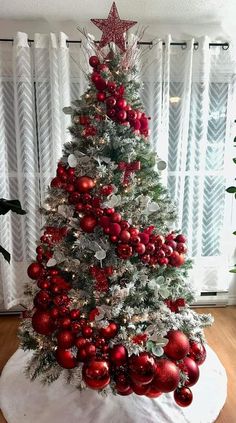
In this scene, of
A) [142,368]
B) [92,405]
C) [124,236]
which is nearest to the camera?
[142,368]

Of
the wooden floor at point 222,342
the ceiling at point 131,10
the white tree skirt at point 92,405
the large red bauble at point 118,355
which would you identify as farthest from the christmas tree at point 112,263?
the ceiling at point 131,10

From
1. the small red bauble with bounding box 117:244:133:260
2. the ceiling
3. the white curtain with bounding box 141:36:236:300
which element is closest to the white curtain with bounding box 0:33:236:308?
the white curtain with bounding box 141:36:236:300

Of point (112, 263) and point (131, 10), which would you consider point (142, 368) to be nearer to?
point (112, 263)

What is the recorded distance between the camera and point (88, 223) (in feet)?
4.31

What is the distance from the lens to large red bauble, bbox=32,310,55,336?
1338 mm

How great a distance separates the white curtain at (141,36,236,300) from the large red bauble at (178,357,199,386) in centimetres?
112

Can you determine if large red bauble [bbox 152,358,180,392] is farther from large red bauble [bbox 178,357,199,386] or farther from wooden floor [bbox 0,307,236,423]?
wooden floor [bbox 0,307,236,423]

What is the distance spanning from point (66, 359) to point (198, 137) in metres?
1.63

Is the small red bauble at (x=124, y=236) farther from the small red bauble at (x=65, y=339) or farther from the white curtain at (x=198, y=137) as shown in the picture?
the white curtain at (x=198, y=137)

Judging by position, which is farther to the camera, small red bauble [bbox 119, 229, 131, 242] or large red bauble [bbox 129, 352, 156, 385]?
small red bauble [bbox 119, 229, 131, 242]

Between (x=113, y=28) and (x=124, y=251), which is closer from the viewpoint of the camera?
(x=124, y=251)

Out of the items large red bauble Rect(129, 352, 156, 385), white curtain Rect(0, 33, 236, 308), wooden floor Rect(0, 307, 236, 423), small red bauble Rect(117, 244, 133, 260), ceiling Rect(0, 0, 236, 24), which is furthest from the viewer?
white curtain Rect(0, 33, 236, 308)

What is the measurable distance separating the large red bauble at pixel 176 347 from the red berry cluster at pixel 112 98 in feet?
2.93

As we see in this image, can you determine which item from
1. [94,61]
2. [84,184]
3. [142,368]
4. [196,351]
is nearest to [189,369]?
[196,351]
